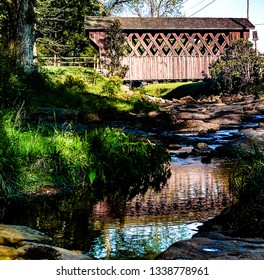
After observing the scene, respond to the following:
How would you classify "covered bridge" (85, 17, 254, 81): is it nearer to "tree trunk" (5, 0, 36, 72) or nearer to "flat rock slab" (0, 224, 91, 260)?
"tree trunk" (5, 0, 36, 72)

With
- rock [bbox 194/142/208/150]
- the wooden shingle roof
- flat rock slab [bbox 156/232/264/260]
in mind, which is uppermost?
the wooden shingle roof

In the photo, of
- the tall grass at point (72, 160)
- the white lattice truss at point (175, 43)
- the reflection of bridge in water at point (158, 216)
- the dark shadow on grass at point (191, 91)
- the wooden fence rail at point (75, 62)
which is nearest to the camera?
the reflection of bridge in water at point (158, 216)

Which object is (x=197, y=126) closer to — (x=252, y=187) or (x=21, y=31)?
(x=21, y=31)

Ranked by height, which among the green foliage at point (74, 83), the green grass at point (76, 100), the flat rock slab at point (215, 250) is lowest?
the flat rock slab at point (215, 250)

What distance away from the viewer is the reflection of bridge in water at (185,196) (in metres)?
6.68

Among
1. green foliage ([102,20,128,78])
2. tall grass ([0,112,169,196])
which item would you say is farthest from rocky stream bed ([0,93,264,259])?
green foliage ([102,20,128,78])

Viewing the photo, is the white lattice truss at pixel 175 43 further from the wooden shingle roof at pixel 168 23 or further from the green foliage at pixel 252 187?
the green foliage at pixel 252 187

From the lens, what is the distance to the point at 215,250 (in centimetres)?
430

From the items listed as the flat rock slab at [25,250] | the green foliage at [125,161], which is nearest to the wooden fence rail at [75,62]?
the green foliage at [125,161]

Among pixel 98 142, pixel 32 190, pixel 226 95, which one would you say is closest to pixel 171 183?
pixel 98 142

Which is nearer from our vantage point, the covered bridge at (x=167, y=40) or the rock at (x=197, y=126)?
the rock at (x=197, y=126)

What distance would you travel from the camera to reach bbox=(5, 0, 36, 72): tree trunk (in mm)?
18719

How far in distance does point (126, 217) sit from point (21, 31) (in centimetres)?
1375

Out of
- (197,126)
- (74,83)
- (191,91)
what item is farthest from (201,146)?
(191,91)
